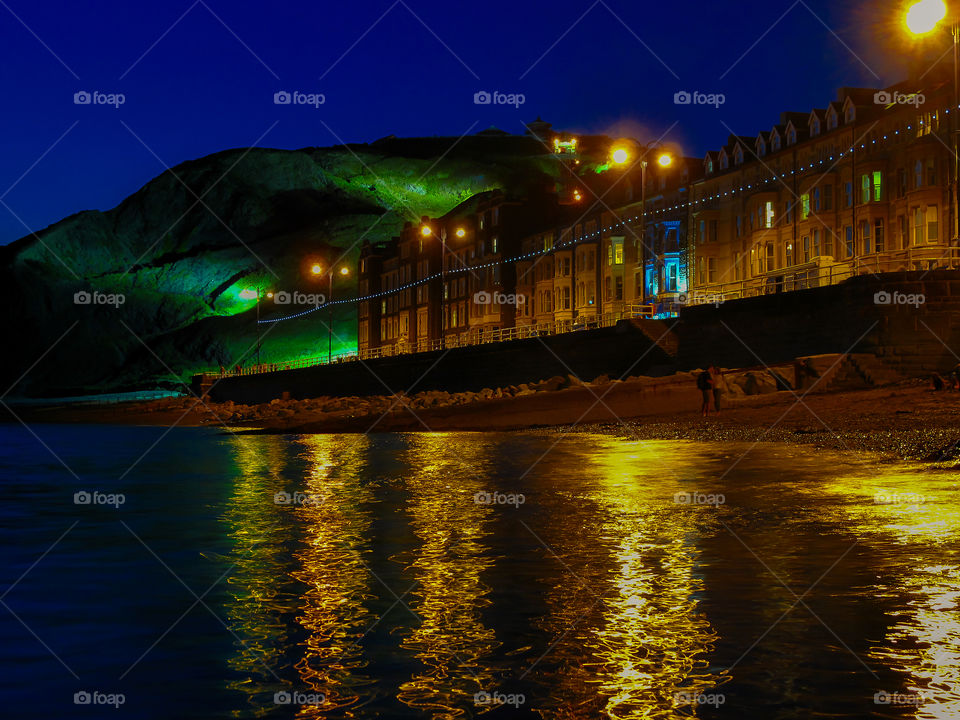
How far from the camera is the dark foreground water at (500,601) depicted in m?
5.83

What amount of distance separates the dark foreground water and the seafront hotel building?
24.8 meters

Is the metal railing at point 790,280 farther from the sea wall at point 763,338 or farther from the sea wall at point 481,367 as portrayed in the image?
the sea wall at point 481,367

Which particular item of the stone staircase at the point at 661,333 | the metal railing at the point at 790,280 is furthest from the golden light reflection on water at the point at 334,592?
the stone staircase at the point at 661,333

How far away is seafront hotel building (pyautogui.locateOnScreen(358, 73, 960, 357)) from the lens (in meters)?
47.0

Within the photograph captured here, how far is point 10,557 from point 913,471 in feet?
43.0

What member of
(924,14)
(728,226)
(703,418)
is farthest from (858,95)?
(924,14)

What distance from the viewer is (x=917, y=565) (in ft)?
30.6

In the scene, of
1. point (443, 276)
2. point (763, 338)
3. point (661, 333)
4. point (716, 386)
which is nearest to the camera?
point (716, 386)

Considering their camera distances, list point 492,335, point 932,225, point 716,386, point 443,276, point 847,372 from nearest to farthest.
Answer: point 716,386, point 847,372, point 932,225, point 492,335, point 443,276

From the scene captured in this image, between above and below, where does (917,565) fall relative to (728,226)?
below

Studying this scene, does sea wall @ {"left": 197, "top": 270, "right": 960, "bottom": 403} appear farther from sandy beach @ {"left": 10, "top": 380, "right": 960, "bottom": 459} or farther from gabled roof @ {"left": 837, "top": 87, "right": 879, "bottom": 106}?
gabled roof @ {"left": 837, "top": 87, "right": 879, "bottom": 106}

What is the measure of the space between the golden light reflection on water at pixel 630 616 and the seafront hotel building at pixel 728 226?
25505 millimetres

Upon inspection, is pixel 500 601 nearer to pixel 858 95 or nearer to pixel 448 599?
pixel 448 599

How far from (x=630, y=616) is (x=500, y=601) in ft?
3.78
